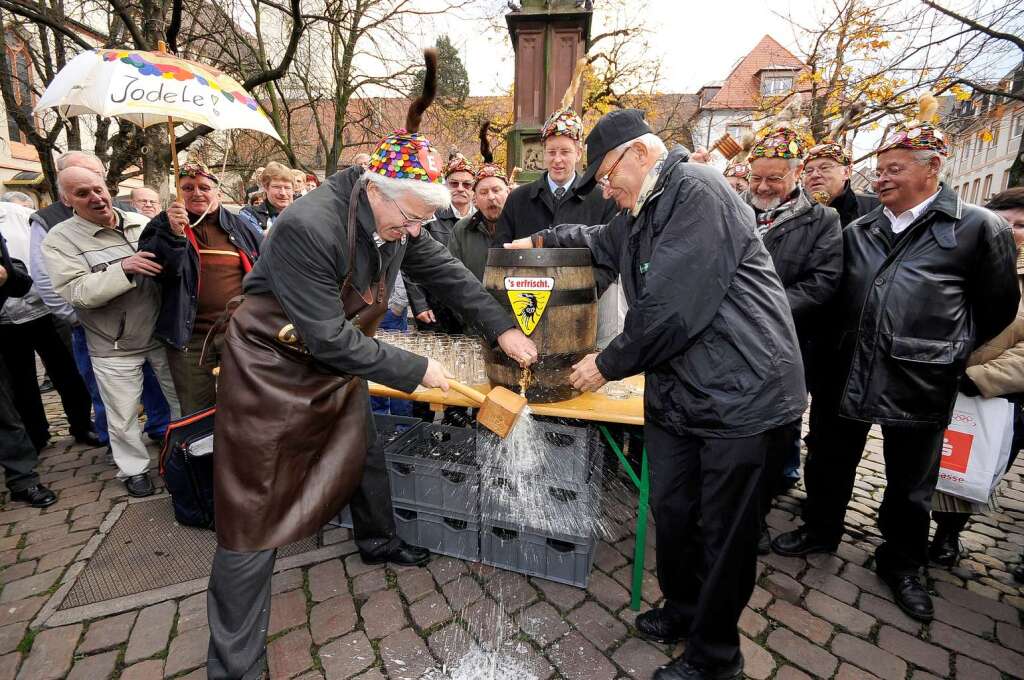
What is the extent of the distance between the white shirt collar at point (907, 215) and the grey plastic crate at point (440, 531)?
2.72 metres

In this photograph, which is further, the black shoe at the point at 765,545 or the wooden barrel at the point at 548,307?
the black shoe at the point at 765,545

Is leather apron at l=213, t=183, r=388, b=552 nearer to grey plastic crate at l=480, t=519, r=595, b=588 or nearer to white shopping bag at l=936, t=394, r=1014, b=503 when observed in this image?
grey plastic crate at l=480, t=519, r=595, b=588

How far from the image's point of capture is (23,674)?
218 centimetres

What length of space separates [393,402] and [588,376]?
10.2 ft

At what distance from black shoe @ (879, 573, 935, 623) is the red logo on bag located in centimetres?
67

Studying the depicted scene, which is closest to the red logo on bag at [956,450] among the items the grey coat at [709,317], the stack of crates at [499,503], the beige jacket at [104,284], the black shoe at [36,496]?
the grey coat at [709,317]

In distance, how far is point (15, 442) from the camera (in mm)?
3477

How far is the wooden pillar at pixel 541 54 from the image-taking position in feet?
25.8

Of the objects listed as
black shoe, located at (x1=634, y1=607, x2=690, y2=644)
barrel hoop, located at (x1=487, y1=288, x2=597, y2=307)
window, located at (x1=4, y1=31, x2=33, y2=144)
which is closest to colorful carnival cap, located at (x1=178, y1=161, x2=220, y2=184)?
barrel hoop, located at (x1=487, y1=288, x2=597, y2=307)

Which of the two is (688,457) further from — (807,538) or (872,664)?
(807,538)

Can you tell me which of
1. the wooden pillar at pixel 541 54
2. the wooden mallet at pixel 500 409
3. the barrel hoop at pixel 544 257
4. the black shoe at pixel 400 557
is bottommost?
the black shoe at pixel 400 557

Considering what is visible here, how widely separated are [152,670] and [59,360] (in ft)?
11.1

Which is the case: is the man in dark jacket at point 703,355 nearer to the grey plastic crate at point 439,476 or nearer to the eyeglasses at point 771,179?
the grey plastic crate at point 439,476

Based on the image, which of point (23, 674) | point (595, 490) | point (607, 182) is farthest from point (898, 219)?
point (23, 674)
